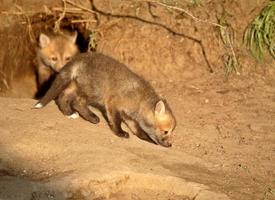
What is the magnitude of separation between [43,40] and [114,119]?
276cm

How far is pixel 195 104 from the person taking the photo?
7297 mm

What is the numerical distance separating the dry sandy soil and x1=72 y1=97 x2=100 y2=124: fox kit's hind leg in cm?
17

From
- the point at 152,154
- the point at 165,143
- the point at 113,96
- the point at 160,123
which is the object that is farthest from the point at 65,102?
the point at 152,154

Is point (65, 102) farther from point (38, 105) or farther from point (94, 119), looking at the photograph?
point (94, 119)

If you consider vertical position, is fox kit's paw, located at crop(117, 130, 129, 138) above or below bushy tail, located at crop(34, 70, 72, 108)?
below

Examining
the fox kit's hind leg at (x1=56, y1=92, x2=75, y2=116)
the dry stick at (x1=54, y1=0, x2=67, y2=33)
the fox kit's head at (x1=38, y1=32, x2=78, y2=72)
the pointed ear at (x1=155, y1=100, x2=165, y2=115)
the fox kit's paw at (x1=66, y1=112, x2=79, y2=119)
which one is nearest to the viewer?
the pointed ear at (x1=155, y1=100, x2=165, y2=115)

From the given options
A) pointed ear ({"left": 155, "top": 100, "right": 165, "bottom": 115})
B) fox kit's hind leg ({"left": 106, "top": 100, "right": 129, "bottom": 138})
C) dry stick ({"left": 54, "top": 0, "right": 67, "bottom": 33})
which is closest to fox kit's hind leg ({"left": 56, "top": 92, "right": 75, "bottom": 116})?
fox kit's hind leg ({"left": 106, "top": 100, "right": 129, "bottom": 138})

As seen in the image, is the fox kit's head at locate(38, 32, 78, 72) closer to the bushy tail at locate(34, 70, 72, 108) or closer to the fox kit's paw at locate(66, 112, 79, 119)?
the bushy tail at locate(34, 70, 72, 108)

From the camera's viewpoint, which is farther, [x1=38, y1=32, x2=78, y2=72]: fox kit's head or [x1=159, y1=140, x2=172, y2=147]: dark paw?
[x1=38, y1=32, x2=78, y2=72]: fox kit's head

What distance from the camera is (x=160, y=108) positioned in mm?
6512

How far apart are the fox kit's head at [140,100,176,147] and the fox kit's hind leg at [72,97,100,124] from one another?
21.0 inches

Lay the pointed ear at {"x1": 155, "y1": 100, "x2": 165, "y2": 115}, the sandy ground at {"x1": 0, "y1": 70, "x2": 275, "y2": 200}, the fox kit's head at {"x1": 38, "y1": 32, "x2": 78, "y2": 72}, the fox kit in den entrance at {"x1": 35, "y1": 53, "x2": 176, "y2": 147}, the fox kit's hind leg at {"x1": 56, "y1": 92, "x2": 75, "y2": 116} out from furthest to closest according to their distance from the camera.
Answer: the fox kit's head at {"x1": 38, "y1": 32, "x2": 78, "y2": 72} < the fox kit's hind leg at {"x1": 56, "y1": 92, "x2": 75, "y2": 116} < the fox kit in den entrance at {"x1": 35, "y1": 53, "x2": 176, "y2": 147} < the pointed ear at {"x1": 155, "y1": 100, "x2": 165, "y2": 115} < the sandy ground at {"x1": 0, "y1": 70, "x2": 275, "y2": 200}

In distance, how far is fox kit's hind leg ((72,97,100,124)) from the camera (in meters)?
6.74

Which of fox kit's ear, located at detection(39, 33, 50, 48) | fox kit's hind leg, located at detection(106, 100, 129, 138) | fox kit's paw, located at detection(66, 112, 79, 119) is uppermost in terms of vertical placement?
fox kit's ear, located at detection(39, 33, 50, 48)
